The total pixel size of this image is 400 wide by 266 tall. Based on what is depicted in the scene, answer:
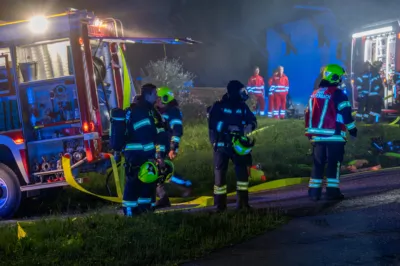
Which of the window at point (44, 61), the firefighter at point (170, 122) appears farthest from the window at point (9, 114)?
the firefighter at point (170, 122)

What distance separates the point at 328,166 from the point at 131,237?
2854 mm

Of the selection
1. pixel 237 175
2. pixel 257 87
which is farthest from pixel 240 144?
pixel 257 87

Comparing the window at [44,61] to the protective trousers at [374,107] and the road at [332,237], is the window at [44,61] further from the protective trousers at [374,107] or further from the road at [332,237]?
the protective trousers at [374,107]

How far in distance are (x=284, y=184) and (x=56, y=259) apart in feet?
15.6

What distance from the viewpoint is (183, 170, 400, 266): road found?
176 inches

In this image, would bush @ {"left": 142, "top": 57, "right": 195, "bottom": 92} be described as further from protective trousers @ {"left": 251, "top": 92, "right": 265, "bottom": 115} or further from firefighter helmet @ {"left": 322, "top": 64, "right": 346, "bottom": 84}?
firefighter helmet @ {"left": 322, "top": 64, "right": 346, "bottom": 84}

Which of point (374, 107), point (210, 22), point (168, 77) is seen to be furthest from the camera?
point (210, 22)

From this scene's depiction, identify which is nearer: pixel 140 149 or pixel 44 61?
pixel 140 149

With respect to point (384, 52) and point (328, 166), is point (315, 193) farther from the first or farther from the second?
point (384, 52)

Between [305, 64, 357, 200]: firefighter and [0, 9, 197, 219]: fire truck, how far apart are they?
202 cm

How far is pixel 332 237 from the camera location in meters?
5.05

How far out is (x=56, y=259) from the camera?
15.7ft

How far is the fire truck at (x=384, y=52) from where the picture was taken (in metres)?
14.4

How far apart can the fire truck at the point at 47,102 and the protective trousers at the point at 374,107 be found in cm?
802
